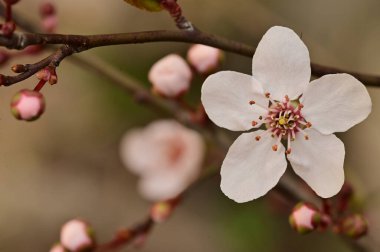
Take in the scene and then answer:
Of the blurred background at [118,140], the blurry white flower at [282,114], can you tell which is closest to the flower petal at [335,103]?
the blurry white flower at [282,114]

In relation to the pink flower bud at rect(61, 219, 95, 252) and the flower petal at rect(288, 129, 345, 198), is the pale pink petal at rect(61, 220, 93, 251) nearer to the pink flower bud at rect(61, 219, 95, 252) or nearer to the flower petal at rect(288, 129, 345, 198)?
the pink flower bud at rect(61, 219, 95, 252)

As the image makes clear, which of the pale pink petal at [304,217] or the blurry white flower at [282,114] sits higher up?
the blurry white flower at [282,114]

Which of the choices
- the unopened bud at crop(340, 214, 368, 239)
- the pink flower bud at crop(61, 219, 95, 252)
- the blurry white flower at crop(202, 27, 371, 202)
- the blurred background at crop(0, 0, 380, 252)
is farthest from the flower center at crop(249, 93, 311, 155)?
the blurred background at crop(0, 0, 380, 252)

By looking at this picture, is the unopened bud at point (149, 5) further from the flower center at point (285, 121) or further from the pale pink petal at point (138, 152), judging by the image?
the pale pink petal at point (138, 152)

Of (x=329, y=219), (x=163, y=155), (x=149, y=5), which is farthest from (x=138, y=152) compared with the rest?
(x=149, y=5)

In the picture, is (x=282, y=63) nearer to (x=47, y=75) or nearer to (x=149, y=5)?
(x=149, y=5)

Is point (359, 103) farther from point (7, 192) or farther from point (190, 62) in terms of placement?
point (7, 192)
